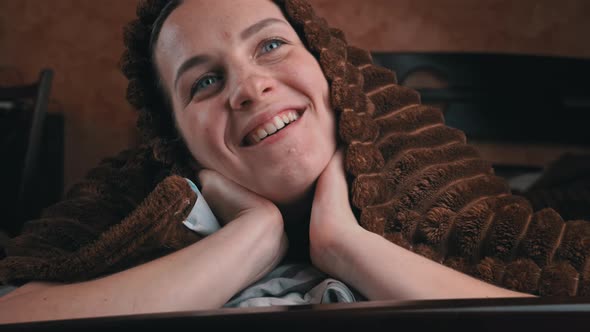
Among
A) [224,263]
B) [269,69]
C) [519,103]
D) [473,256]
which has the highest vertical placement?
[269,69]

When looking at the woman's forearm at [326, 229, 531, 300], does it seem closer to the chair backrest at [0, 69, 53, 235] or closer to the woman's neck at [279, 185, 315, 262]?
the woman's neck at [279, 185, 315, 262]

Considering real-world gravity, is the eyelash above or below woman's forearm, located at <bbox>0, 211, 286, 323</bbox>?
above

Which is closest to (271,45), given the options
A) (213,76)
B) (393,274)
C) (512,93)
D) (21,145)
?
(213,76)

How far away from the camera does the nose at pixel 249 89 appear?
95 cm

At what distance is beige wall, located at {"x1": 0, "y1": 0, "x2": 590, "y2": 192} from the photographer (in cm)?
281

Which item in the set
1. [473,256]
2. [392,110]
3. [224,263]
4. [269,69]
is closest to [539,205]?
[392,110]

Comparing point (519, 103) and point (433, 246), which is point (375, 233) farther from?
point (519, 103)

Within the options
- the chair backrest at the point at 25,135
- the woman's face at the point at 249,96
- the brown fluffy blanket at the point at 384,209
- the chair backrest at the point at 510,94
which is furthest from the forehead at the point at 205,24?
the chair backrest at the point at 510,94

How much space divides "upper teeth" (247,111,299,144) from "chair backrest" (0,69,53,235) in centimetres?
179

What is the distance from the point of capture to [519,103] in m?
2.79

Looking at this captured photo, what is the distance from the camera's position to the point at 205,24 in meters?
1.00

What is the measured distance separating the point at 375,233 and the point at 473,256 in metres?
0.16

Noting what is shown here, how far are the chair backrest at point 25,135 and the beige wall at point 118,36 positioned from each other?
0.31 m

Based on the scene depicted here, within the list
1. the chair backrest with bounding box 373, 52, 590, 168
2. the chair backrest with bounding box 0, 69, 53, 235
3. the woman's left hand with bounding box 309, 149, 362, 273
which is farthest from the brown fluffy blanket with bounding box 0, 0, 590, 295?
the chair backrest with bounding box 373, 52, 590, 168
